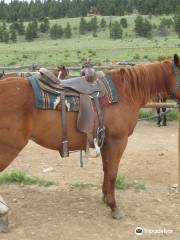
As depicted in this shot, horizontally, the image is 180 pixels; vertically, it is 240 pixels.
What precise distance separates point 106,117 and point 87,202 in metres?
1.24

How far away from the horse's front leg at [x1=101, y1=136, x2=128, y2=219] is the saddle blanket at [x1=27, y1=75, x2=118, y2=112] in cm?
44

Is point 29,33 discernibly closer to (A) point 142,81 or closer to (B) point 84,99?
(A) point 142,81

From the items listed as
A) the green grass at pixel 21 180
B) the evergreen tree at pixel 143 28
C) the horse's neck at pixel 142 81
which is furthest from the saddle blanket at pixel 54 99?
the evergreen tree at pixel 143 28

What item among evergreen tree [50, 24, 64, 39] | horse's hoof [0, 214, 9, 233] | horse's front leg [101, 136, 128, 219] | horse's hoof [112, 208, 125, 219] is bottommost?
evergreen tree [50, 24, 64, 39]

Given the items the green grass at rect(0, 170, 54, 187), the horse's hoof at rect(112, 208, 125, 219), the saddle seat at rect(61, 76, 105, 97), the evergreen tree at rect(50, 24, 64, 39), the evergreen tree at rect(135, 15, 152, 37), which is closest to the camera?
the saddle seat at rect(61, 76, 105, 97)

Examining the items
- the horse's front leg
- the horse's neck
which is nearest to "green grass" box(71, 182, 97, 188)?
the horse's front leg

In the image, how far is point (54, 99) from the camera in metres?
4.43

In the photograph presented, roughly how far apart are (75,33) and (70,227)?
225 feet

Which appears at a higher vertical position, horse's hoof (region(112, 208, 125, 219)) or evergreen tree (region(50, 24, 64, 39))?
horse's hoof (region(112, 208, 125, 219))

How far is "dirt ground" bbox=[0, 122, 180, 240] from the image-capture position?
448 centimetres

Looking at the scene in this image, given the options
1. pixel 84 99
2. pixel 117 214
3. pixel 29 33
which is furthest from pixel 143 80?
pixel 29 33

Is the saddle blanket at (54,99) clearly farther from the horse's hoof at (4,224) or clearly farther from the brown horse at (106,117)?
the horse's hoof at (4,224)

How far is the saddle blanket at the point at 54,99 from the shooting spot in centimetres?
434

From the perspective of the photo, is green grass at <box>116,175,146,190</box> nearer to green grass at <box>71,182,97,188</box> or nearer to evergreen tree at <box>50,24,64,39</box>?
green grass at <box>71,182,97,188</box>
